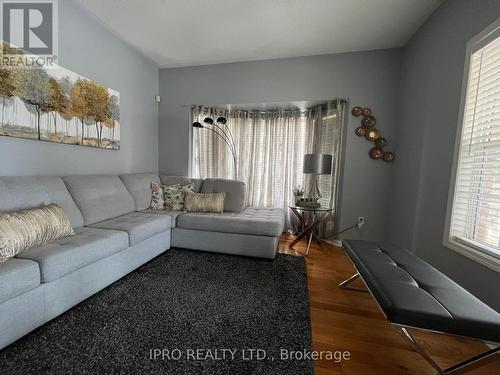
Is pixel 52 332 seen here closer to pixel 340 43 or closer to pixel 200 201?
pixel 200 201

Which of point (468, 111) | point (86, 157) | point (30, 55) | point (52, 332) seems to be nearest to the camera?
point (52, 332)

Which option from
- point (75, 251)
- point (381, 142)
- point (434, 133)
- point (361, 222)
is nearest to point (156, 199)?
point (75, 251)

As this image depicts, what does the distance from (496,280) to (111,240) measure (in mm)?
2707

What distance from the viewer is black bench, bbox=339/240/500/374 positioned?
94cm

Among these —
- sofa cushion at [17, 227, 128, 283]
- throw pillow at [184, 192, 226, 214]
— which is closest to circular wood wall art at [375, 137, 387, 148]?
throw pillow at [184, 192, 226, 214]

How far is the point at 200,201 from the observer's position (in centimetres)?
288

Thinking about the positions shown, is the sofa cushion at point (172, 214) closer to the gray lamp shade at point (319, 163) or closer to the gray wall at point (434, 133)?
the gray lamp shade at point (319, 163)

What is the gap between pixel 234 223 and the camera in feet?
8.22

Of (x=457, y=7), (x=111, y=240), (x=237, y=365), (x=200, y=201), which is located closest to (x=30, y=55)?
(x=111, y=240)

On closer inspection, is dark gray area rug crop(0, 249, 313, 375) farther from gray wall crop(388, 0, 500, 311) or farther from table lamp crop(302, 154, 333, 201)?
table lamp crop(302, 154, 333, 201)

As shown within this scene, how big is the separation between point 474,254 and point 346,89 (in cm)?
236

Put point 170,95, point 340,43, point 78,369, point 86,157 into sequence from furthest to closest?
1. point 170,95
2. point 340,43
3. point 86,157
4. point 78,369

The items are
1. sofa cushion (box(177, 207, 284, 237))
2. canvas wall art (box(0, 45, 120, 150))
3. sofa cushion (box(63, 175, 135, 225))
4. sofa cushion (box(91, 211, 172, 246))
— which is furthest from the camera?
sofa cushion (box(177, 207, 284, 237))

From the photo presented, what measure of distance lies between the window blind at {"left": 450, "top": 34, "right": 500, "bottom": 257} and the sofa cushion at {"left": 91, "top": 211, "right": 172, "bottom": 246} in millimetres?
2718
